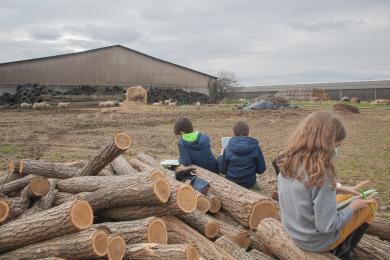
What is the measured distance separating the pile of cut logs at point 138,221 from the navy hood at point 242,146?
715 mm

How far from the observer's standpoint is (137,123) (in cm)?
2123

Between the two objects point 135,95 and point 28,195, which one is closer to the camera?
point 28,195

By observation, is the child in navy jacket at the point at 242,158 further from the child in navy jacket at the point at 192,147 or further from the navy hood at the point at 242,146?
the child in navy jacket at the point at 192,147

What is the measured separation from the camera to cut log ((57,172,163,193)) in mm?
4660

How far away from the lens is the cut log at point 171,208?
176 inches

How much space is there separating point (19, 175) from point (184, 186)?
8.87 feet

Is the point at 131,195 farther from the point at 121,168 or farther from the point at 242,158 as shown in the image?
the point at 121,168

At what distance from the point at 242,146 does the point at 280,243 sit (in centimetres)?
226

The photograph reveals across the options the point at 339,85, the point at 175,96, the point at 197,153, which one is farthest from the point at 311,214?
the point at 339,85

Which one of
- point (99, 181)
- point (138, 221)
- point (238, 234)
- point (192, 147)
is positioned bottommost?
point (238, 234)

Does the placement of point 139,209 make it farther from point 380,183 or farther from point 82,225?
point 380,183

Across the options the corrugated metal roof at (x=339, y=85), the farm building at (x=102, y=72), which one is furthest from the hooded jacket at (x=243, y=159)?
the corrugated metal roof at (x=339, y=85)

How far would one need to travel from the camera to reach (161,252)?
391 cm

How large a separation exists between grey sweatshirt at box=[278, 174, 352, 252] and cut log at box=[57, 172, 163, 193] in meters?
1.38
